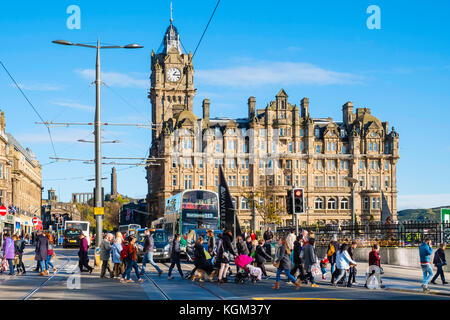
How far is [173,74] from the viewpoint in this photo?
117812 millimetres

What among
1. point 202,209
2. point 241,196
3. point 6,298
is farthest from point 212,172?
point 6,298

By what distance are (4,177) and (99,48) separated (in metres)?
61.6

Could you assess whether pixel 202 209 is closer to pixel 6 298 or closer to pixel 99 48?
pixel 99 48

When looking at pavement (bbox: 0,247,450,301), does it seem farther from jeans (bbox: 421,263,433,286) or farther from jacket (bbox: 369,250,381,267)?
jacket (bbox: 369,250,381,267)

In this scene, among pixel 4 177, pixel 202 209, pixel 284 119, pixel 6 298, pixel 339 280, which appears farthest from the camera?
pixel 284 119

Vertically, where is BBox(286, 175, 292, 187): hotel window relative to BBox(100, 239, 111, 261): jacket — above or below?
above

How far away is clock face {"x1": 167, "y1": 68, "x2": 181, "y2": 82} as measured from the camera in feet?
385

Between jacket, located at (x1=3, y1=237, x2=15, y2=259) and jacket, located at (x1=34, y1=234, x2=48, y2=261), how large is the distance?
36.9 inches

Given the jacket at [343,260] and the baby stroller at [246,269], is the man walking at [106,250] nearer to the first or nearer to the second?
the baby stroller at [246,269]

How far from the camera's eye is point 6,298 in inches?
706

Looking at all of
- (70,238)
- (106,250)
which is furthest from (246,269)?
(70,238)

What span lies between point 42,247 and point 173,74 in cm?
9248

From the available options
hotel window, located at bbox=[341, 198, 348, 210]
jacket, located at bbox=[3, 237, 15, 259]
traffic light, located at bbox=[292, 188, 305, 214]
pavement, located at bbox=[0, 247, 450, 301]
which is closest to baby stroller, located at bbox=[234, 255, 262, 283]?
pavement, located at bbox=[0, 247, 450, 301]

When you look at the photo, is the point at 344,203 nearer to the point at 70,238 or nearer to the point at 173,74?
the point at 173,74
